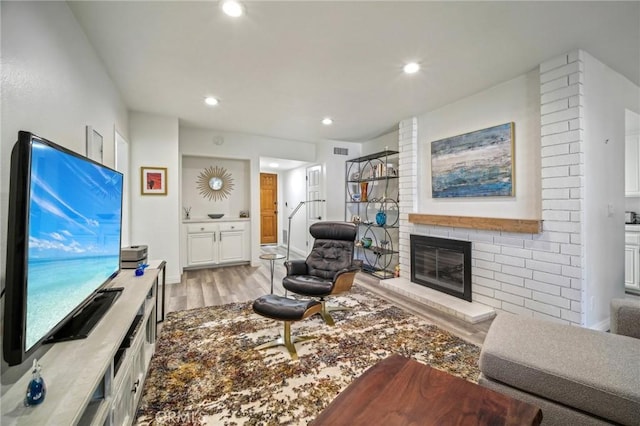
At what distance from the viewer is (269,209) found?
25.6 feet

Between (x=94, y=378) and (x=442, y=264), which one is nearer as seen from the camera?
(x=94, y=378)

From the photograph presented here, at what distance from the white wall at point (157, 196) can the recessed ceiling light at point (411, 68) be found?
3.30 meters

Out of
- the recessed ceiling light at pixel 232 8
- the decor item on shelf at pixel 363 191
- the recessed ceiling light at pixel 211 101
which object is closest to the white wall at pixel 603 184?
the recessed ceiling light at pixel 232 8

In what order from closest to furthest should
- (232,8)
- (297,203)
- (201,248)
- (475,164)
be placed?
(232,8) → (475,164) → (201,248) → (297,203)

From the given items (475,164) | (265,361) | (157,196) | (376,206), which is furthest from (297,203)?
(265,361)

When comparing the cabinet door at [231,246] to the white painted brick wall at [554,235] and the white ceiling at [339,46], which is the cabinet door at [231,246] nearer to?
the white ceiling at [339,46]

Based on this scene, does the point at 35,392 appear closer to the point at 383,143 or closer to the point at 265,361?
the point at 265,361

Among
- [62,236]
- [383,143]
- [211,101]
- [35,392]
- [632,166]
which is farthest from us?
[383,143]

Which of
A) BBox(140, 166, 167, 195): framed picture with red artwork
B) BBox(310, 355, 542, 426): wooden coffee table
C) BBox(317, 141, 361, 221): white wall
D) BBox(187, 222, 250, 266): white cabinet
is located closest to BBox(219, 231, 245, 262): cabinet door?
BBox(187, 222, 250, 266): white cabinet

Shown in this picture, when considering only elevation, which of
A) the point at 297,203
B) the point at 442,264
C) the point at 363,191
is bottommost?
the point at 442,264

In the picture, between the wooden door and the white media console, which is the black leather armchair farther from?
the wooden door

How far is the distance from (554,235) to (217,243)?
186 inches

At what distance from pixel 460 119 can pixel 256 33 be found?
2527mm

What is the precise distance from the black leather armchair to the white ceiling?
1.64 metres
